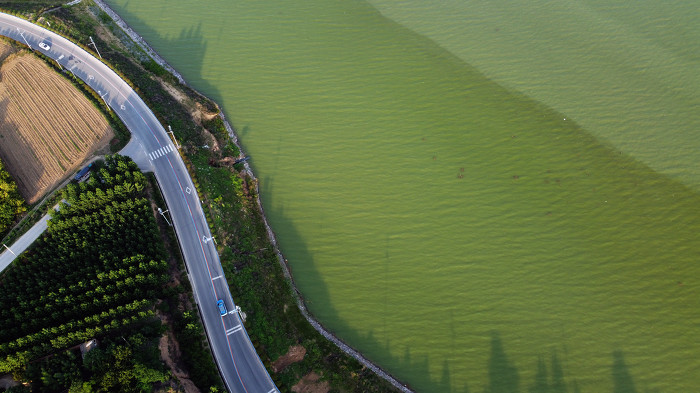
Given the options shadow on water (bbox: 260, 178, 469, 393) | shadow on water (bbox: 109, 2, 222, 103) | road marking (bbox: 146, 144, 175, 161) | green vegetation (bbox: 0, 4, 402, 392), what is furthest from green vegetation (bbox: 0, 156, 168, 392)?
shadow on water (bbox: 109, 2, 222, 103)

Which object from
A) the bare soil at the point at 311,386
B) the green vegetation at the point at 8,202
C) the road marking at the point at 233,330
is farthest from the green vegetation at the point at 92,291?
the bare soil at the point at 311,386

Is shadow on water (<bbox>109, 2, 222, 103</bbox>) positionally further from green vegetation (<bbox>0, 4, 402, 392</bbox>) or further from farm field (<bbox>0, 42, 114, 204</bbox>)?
farm field (<bbox>0, 42, 114, 204</bbox>)

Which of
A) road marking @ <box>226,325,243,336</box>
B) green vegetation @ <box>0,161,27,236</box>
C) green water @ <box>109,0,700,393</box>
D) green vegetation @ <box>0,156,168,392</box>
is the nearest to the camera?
green vegetation @ <box>0,156,168,392</box>

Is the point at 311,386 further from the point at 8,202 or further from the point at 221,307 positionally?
the point at 8,202

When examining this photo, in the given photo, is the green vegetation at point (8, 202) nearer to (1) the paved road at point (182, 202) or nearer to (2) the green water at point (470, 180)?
(1) the paved road at point (182, 202)

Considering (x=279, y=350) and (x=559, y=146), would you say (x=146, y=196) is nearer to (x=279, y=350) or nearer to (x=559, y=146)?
(x=279, y=350)

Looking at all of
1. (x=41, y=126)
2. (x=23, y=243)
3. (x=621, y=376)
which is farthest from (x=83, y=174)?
(x=621, y=376)
